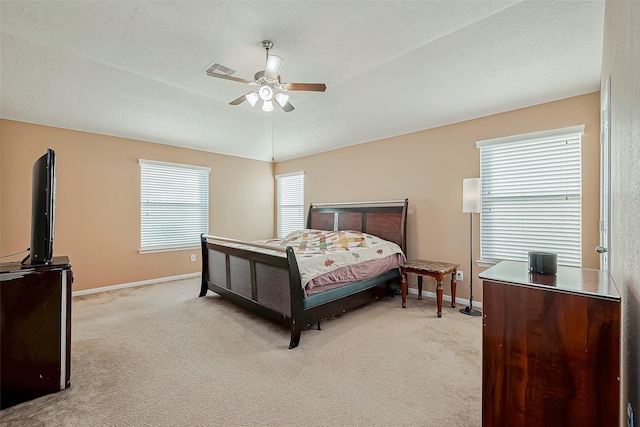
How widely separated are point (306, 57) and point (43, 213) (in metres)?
2.73

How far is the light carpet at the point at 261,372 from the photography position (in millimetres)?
1772

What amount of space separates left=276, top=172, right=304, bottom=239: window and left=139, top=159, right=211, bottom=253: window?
170 cm

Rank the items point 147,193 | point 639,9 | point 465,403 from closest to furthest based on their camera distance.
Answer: point 639,9
point 465,403
point 147,193

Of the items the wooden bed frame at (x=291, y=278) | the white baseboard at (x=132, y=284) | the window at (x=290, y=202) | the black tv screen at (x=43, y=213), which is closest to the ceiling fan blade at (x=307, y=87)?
the wooden bed frame at (x=291, y=278)

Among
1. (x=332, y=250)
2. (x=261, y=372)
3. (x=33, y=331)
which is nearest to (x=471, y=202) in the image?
(x=332, y=250)

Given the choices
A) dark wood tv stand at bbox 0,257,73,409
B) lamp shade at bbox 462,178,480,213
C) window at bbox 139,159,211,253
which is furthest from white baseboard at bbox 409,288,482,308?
window at bbox 139,159,211,253

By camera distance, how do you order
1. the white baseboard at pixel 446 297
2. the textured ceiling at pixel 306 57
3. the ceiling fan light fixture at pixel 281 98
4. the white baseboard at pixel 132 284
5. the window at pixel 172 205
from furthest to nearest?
the window at pixel 172 205
the white baseboard at pixel 132 284
the white baseboard at pixel 446 297
the ceiling fan light fixture at pixel 281 98
the textured ceiling at pixel 306 57

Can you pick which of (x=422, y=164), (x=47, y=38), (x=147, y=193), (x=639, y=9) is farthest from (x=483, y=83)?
(x=147, y=193)

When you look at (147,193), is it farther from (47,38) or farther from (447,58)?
(447,58)

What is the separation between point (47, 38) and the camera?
110 inches

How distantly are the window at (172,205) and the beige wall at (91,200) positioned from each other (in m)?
0.12

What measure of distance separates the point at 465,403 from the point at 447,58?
3106 millimetres

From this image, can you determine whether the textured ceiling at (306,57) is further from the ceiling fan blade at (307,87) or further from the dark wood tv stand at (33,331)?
the dark wood tv stand at (33,331)

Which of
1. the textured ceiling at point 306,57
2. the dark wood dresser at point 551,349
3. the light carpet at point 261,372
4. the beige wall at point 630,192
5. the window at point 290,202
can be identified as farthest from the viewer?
the window at point 290,202
